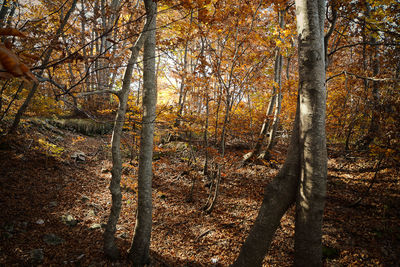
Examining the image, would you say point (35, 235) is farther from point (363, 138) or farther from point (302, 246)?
point (363, 138)

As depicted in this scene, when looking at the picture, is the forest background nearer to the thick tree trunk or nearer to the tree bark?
the thick tree trunk

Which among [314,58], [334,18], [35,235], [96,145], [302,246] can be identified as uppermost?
[334,18]

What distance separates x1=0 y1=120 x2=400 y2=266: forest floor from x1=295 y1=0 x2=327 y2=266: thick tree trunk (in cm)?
177

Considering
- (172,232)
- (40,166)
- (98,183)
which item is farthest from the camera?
(98,183)

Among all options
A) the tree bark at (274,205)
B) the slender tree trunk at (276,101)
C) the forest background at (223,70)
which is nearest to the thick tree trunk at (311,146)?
the tree bark at (274,205)

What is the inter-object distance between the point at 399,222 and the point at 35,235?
8544mm

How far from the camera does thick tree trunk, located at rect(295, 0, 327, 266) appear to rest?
2.43m

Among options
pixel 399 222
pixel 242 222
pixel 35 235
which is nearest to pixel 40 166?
pixel 35 235

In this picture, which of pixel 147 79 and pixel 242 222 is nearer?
pixel 147 79

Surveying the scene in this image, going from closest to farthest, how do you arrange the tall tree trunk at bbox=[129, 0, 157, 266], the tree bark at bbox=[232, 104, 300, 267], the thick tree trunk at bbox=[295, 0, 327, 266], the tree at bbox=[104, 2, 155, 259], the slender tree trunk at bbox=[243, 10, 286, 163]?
1. the thick tree trunk at bbox=[295, 0, 327, 266]
2. the tree bark at bbox=[232, 104, 300, 267]
3. the tree at bbox=[104, 2, 155, 259]
4. the tall tree trunk at bbox=[129, 0, 157, 266]
5. the slender tree trunk at bbox=[243, 10, 286, 163]

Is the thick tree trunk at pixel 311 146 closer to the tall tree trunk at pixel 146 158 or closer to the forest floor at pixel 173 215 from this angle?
the forest floor at pixel 173 215

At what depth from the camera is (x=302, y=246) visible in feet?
8.18

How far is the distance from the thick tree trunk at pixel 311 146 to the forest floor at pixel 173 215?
177 centimetres

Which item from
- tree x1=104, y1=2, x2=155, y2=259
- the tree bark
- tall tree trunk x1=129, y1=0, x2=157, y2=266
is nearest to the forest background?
tree x1=104, y1=2, x2=155, y2=259
